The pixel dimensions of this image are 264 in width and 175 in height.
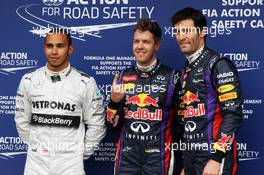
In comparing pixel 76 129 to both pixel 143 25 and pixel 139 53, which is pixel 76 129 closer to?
pixel 139 53

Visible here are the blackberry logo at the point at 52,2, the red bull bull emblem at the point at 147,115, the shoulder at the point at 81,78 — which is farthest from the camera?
the blackberry logo at the point at 52,2

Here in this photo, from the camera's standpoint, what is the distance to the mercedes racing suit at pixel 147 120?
2850 millimetres

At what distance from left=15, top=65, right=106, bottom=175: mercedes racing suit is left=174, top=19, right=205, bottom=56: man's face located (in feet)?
2.45

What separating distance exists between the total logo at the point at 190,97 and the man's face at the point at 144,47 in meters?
0.36

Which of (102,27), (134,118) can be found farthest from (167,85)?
(102,27)

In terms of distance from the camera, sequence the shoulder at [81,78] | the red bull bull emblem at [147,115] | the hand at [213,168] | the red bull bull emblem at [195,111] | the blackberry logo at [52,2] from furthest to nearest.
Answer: the blackberry logo at [52,2] < the shoulder at [81,78] < the red bull bull emblem at [147,115] < the red bull bull emblem at [195,111] < the hand at [213,168]

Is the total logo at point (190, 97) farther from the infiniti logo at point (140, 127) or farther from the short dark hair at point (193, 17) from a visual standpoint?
the short dark hair at point (193, 17)

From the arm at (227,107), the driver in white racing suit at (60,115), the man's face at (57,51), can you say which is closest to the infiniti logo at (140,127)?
the driver in white racing suit at (60,115)

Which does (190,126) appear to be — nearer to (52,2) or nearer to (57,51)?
(57,51)

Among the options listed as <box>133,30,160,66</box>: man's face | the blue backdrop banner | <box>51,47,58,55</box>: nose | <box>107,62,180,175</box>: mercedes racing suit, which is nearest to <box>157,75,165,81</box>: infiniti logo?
<box>107,62,180,175</box>: mercedes racing suit

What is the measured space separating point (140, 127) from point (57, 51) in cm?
80

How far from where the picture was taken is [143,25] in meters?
2.91

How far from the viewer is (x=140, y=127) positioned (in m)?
2.88

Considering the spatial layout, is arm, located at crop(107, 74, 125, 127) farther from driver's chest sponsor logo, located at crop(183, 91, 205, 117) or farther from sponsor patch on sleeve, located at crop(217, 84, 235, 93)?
sponsor patch on sleeve, located at crop(217, 84, 235, 93)
